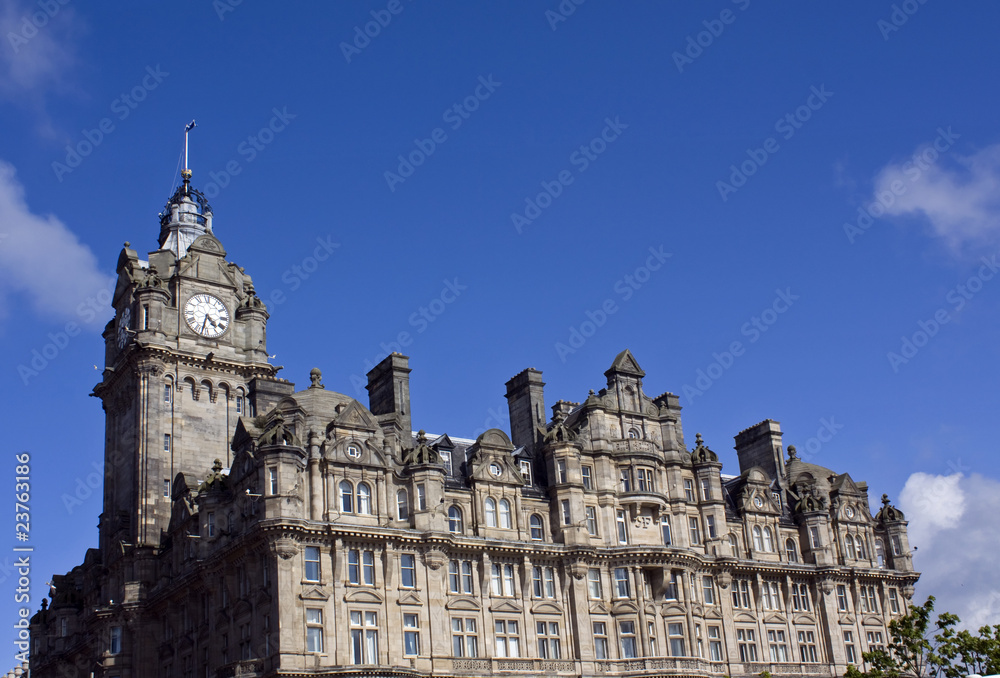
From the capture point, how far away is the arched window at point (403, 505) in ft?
219

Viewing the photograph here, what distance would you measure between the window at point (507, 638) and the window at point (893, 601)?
33519 millimetres

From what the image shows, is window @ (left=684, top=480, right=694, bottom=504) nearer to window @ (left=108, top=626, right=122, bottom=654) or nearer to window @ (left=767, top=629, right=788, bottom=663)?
window @ (left=767, top=629, right=788, bottom=663)

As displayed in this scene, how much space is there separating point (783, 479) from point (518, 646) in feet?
100

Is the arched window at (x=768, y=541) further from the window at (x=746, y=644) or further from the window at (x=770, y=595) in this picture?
the window at (x=746, y=644)

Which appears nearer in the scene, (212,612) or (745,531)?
(212,612)

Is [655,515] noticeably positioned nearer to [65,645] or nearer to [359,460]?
[359,460]

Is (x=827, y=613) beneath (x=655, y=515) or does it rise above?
beneath

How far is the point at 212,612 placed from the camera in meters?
66.5

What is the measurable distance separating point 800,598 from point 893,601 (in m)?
9.55

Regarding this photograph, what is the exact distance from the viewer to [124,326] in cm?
8425

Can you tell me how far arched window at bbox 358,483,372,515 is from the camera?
215 ft

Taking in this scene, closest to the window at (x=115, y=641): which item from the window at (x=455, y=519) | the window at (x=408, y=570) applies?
the window at (x=408, y=570)

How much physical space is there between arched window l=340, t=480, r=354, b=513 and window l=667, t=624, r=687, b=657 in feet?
72.1

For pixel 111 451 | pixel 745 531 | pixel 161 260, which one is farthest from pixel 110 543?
pixel 745 531
